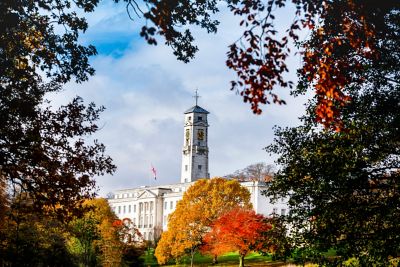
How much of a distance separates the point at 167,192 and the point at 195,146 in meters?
11.9

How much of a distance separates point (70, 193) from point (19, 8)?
3895mm

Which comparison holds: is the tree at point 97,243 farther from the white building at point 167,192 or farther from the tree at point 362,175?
the white building at point 167,192

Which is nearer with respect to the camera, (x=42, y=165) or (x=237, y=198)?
(x=42, y=165)

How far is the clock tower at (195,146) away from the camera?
107 metres

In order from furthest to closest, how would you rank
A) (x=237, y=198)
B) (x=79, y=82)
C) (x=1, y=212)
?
1. (x=237, y=198)
2. (x=1, y=212)
3. (x=79, y=82)

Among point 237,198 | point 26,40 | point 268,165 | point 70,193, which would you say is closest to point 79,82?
point 26,40

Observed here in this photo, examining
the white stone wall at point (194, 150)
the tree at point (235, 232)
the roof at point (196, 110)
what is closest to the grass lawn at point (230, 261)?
the tree at point (235, 232)

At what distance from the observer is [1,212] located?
2436cm

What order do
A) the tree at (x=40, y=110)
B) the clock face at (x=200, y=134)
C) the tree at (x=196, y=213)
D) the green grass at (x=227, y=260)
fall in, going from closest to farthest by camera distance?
the tree at (x=40, y=110) < the tree at (x=196, y=213) < the green grass at (x=227, y=260) < the clock face at (x=200, y=134)

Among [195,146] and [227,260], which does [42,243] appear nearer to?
[227,260]

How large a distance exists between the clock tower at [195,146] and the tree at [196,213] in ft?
150

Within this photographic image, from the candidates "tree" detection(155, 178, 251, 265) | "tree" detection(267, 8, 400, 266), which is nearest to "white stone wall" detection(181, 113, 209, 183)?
"tree" detection(155, 178, 251, 265)

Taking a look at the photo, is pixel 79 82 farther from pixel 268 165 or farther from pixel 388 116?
pixel 268 165

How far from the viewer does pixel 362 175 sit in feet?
47.4
